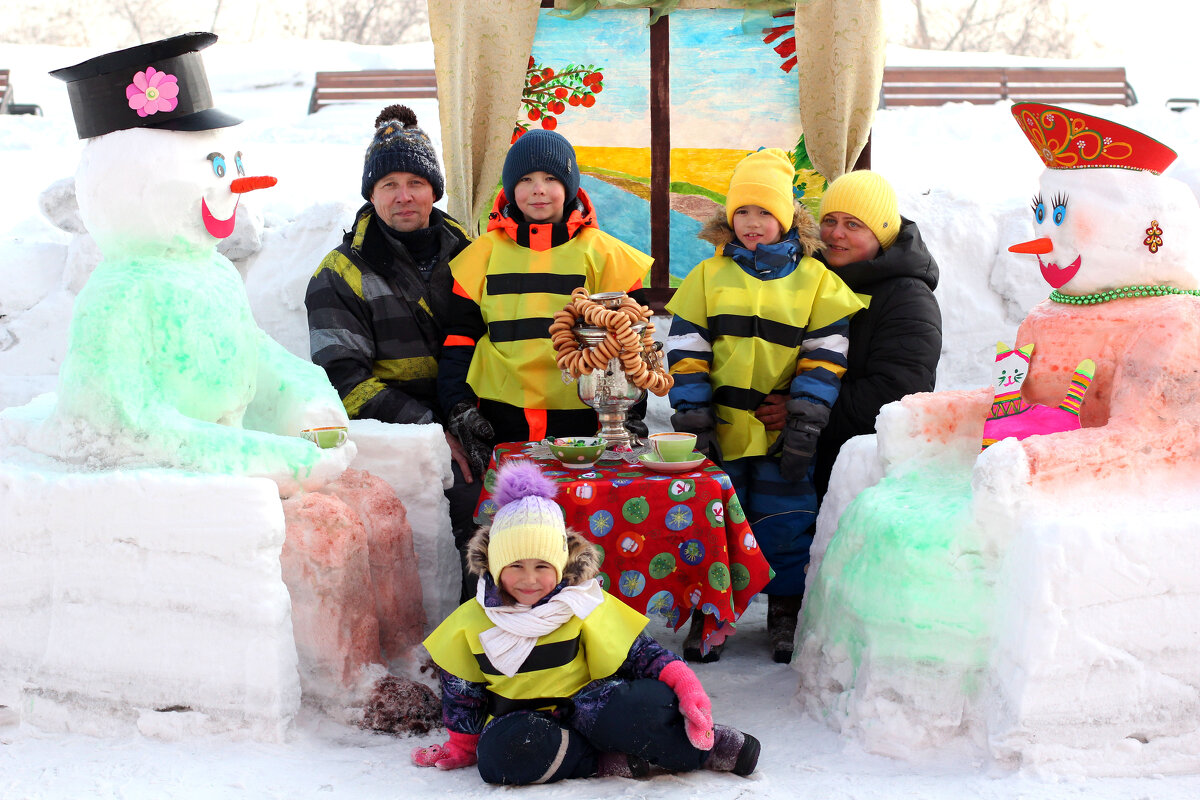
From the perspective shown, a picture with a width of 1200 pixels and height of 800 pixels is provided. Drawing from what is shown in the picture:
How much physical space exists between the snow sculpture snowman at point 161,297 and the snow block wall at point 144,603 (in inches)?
4.4

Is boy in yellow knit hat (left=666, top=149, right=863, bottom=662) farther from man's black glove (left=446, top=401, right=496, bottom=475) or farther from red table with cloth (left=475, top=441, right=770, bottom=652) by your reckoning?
man's black glove (left=446, top=401, right=496, bottom=475)

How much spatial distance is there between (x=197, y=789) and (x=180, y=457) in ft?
2.49

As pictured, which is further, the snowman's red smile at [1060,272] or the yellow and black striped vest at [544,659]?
the snowman's red smile at [1060,272]

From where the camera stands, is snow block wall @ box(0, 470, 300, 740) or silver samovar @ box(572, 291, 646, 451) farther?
silver samovar @ box(572, 291, 646, 451)

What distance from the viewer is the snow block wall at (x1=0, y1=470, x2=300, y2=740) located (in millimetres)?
2482

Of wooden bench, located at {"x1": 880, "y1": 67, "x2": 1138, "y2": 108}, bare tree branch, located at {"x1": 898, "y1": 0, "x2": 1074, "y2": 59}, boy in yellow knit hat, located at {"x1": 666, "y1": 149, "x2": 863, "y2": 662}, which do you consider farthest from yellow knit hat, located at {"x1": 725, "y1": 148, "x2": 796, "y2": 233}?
bare tree branch, located at {"x1": 898, "y1": 0, "x2": 1074, "y2": 59}

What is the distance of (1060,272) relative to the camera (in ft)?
8.98

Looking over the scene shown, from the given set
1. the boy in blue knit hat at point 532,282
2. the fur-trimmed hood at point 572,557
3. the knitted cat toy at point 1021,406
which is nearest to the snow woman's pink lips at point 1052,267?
the knitted cat toy at point 1021,406

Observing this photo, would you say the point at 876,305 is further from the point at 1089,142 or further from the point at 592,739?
the point at 592,739

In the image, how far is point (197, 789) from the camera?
2.30 meters

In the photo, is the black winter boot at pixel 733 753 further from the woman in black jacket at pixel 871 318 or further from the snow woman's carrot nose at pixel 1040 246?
the snow woman's carrot nose at pixel 1040 246

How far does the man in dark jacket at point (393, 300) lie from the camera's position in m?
3.50

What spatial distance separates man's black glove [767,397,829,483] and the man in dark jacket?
3.32 ft

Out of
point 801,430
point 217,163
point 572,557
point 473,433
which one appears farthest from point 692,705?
point 217,163
